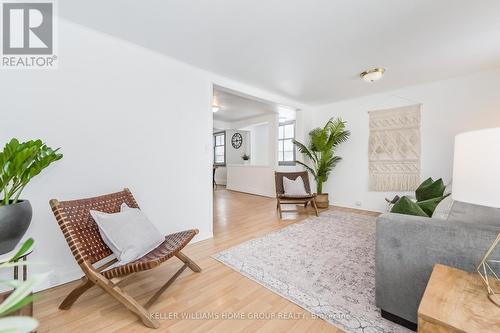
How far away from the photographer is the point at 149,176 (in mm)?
2285

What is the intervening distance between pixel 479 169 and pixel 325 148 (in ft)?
11.5

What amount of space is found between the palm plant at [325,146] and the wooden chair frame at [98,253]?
3238mm

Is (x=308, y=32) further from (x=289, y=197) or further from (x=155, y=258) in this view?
(x=289, y=197)

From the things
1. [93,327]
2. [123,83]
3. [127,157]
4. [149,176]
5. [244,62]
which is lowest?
[93,327]

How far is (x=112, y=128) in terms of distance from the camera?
204 centimetres

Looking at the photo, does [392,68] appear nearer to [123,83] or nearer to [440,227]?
[440,227]

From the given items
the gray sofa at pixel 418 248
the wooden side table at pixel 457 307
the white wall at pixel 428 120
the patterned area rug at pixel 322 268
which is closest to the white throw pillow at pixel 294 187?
the patterned area rug at pixel 322 268

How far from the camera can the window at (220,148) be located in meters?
7.80

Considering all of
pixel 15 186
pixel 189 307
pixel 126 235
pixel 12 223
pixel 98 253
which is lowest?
pixel 189 307

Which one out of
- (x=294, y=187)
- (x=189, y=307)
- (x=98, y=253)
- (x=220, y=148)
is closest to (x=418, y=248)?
(x=189, y=307)

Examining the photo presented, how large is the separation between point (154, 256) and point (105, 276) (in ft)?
0.97

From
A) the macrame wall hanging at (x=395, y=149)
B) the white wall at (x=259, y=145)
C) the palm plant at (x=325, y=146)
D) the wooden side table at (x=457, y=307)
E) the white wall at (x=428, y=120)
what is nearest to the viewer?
the wooden side table at (x=457, y=307)

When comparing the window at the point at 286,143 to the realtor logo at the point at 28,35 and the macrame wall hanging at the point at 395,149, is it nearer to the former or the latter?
the macrame wall hanging at the point at 395,149

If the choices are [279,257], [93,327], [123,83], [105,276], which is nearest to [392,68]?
[279,257]
